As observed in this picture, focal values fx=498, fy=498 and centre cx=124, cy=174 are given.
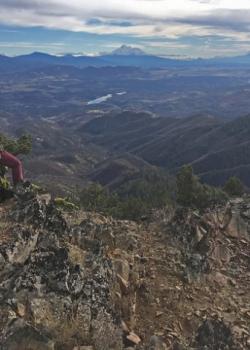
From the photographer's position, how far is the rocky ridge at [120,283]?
1866 centimetres

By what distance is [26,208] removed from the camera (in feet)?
89.1

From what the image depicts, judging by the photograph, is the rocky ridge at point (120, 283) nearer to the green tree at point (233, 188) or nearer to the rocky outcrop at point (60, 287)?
the rocky outcrop at point (60, 287)

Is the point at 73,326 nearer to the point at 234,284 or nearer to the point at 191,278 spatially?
the point at 191,278

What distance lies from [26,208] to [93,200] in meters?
75.5

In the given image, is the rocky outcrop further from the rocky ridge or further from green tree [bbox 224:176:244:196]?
green tree [bbox 224:176:244:196]

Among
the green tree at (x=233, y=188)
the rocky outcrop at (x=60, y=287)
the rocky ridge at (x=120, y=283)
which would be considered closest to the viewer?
the rocky outcrop at (x=60, y=287)

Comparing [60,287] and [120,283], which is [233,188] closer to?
[120,283]

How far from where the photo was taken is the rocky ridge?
61.2 ft

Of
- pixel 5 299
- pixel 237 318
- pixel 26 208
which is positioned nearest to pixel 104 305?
pixel 5 299

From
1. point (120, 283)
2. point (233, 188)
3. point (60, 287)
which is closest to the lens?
point (60, 287)

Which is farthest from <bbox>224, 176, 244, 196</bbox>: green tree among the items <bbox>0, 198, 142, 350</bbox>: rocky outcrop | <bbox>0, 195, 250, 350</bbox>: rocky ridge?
<bbox>0, 198, 142, 350</bbox>: rocky outcrop

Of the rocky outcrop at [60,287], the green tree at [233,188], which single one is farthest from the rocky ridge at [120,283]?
the green tree at [233,188]

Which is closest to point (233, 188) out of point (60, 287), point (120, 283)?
point (120, 283)

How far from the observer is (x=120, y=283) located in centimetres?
2294
